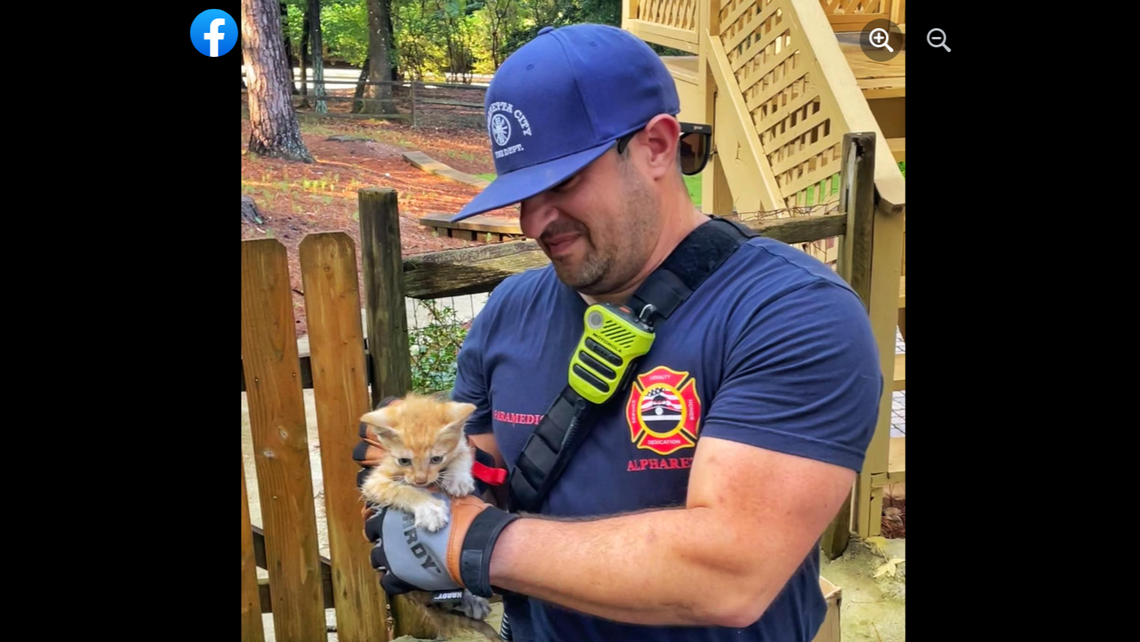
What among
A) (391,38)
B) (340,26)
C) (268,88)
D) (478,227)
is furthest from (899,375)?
(340,26)

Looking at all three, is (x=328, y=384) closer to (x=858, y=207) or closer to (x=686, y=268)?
(x=686, y=268)

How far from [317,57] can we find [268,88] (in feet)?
31.1

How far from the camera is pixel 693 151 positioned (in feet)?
8.09

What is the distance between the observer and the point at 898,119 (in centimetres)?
793

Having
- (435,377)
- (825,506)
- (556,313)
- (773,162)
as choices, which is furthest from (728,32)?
(825,506)

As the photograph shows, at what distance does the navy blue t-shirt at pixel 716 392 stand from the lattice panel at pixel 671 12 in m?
7.65

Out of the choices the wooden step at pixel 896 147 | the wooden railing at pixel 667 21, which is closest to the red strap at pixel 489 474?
the wooden step at pixel 896 147

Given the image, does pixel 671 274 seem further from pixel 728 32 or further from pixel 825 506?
pixel 728 32

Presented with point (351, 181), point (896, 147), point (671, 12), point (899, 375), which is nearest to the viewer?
point (899, 375)

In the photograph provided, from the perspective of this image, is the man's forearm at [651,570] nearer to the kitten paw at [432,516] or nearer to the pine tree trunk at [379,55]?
the kitten paw at [432,516]

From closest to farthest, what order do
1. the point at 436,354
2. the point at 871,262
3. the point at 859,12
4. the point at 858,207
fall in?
1. the point at 858,207
2. the point at 871,262
3. the point at 436,354
4. the point at 859,12

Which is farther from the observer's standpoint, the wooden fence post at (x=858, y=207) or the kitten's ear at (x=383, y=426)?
the wooden fence post at (x=858, y=207)

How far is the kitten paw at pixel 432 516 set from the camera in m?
2.04
